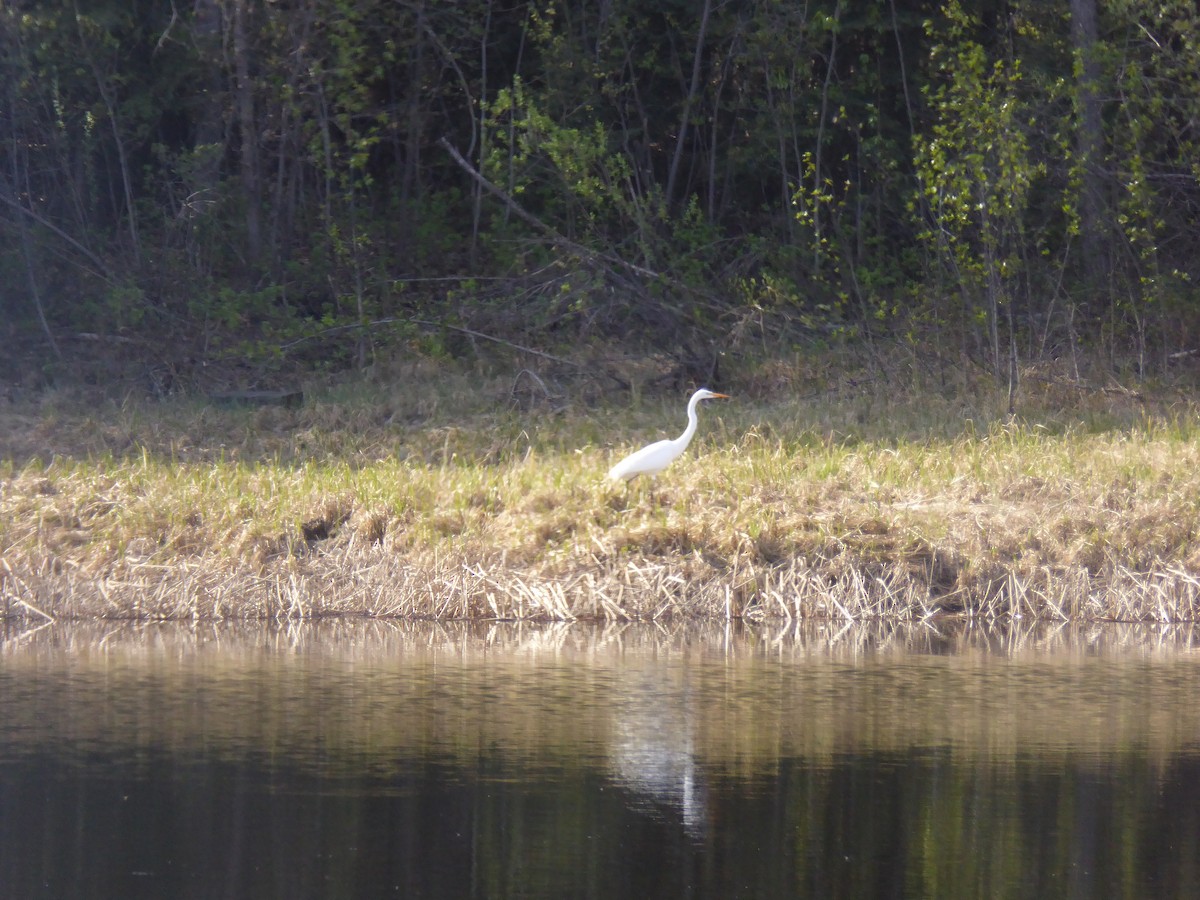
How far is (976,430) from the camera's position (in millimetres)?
15539

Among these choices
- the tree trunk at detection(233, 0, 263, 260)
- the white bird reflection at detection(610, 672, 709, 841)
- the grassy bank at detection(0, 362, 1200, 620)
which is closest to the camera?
the white bird reflection at detection(610, 672, 709, 841)

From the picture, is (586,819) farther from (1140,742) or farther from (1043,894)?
(1140,742)

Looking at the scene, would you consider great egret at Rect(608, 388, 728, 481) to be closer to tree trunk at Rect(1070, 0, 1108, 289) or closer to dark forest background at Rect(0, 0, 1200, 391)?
dark forest background at Rect(0, 0, 1200, 391)

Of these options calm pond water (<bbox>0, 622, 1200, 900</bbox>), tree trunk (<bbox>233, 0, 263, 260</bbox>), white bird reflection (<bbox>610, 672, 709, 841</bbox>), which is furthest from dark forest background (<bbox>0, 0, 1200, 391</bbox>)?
white bird reflection (<bbox>610, 672, 709, 841</bbox>)

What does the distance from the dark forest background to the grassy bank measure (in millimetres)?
4261

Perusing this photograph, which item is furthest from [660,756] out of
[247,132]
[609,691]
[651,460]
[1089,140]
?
[247,132]

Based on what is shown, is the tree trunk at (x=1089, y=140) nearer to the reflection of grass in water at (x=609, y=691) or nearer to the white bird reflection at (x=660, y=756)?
the reflection of grass in water at (x=609, y=691)

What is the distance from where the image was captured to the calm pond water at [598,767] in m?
6.91

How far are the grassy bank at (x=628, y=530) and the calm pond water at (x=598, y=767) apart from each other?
846 millimetres

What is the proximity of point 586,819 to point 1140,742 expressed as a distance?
3.14m

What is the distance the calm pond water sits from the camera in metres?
6.91

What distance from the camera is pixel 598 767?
835 cm

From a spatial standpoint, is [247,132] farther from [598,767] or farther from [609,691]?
[598,767]

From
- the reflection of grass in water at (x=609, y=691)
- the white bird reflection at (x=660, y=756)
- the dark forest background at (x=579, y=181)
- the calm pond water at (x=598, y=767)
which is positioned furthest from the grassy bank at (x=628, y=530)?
the dark forest background at (x=579, y=181)
